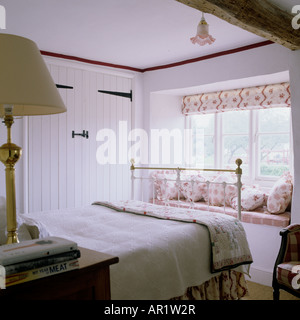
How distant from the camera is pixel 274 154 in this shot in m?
4.28

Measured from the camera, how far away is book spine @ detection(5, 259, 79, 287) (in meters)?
0.98

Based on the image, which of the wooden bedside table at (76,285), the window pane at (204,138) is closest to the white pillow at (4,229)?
the wooden bedside table at (76,285)

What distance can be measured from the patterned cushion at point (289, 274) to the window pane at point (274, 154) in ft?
5.97

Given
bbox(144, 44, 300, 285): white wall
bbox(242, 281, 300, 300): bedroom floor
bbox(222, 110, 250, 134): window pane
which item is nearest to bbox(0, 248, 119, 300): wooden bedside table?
bbox(242, 281, 300, 300): bedroom floor

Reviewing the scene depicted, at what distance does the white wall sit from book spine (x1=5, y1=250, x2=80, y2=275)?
8.48 feet

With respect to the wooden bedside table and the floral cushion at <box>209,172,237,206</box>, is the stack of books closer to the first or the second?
the wooden bedside table

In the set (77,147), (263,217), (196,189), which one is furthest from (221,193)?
(77,147)

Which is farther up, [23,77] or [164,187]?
[23,77]

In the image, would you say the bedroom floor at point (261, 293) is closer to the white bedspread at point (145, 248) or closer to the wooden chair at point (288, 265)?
the wooden chair at point (288, 265)

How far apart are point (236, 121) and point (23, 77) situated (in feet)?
12.9

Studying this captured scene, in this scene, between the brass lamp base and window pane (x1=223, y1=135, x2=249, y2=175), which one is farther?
window pane (x1=223, y1=135, x2=249, y2=175)

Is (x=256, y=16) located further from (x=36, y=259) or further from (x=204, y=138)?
(x=204, y=138)

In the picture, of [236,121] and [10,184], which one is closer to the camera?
[10,184]

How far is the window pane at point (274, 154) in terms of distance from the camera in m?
4.18
